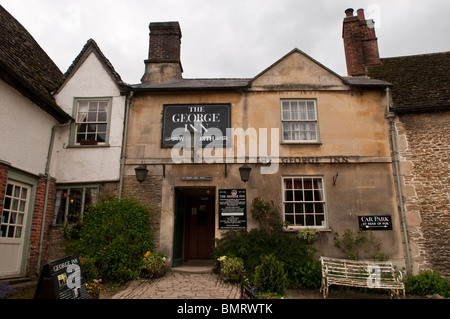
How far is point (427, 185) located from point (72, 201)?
11107mm

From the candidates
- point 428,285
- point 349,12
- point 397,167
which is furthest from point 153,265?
point 349,12

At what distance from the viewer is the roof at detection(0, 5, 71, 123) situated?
26.1 feet

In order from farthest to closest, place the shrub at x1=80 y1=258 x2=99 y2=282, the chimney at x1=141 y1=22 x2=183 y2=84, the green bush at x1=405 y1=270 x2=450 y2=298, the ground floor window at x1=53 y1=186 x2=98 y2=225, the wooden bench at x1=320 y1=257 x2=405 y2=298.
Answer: the chimney at x1=141 y1=22 x2=183 y2=84 < the ground floor window at x1=53 y1=186 x2=98 y2=225 < the green bush at x1=405 y1=270 x2=450 y2=298 < the wooden bench at x1=320 y1=257 x2=405 y2=298 < the shrub at x1=80 y1=258 x2=99 y2=282

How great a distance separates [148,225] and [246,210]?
3053 mm

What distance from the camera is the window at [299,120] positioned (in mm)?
10070

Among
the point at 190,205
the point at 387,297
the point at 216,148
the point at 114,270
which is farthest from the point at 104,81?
the point at 387,297

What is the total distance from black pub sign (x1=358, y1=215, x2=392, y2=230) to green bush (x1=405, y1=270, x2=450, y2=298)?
151 centimetres

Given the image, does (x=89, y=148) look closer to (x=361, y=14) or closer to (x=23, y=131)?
(x=23, y=131)

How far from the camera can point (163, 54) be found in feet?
39.4

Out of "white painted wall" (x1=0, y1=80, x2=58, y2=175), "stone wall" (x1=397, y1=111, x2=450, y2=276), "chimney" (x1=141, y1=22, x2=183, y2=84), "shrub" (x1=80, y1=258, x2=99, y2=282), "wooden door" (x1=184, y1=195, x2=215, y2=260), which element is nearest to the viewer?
"shrub" (x1=80, y1=258, x2=99, y2=282)

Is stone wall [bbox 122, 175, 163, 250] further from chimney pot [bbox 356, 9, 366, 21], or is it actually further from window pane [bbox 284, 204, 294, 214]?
chimney pot [bbox 356, 9, 366, 21]

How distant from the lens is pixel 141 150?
32.7 ft

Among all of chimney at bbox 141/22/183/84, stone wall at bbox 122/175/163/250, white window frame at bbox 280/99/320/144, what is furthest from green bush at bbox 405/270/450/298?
chimney at bbox 141/22/183/84

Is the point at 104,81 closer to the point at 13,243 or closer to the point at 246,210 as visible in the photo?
the point at 13,243
